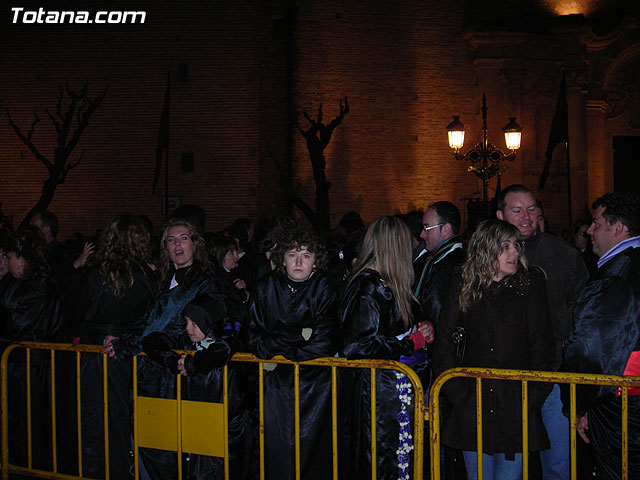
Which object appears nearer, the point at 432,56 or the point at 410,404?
the point at 410,404

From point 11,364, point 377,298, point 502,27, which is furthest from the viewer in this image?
point 502,27

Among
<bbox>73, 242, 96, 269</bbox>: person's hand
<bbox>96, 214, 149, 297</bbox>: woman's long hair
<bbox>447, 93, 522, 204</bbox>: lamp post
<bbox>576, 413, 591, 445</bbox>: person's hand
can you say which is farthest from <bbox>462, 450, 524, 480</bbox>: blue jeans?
<bbox>447, 93, 522, 204</bbox>: lamp post

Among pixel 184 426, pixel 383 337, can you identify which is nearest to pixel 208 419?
pixel 184 426

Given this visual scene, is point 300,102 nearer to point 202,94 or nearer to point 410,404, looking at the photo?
point 202,94

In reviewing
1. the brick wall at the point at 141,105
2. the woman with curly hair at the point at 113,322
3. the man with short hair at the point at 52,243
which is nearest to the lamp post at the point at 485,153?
the brick wall at the point at 141,105

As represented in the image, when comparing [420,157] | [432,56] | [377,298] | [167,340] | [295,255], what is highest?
[432,56]

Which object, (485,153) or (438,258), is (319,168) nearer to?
(485,153)

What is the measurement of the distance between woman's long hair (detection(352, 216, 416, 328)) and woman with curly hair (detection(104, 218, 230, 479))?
1.16m

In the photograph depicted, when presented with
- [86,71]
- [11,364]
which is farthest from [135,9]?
[11,364]

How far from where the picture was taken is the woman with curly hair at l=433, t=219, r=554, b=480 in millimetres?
3518

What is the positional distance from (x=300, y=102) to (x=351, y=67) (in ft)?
5.90

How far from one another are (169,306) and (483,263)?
2.21m

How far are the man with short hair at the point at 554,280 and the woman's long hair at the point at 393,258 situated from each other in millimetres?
751

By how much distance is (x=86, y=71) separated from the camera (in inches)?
701
